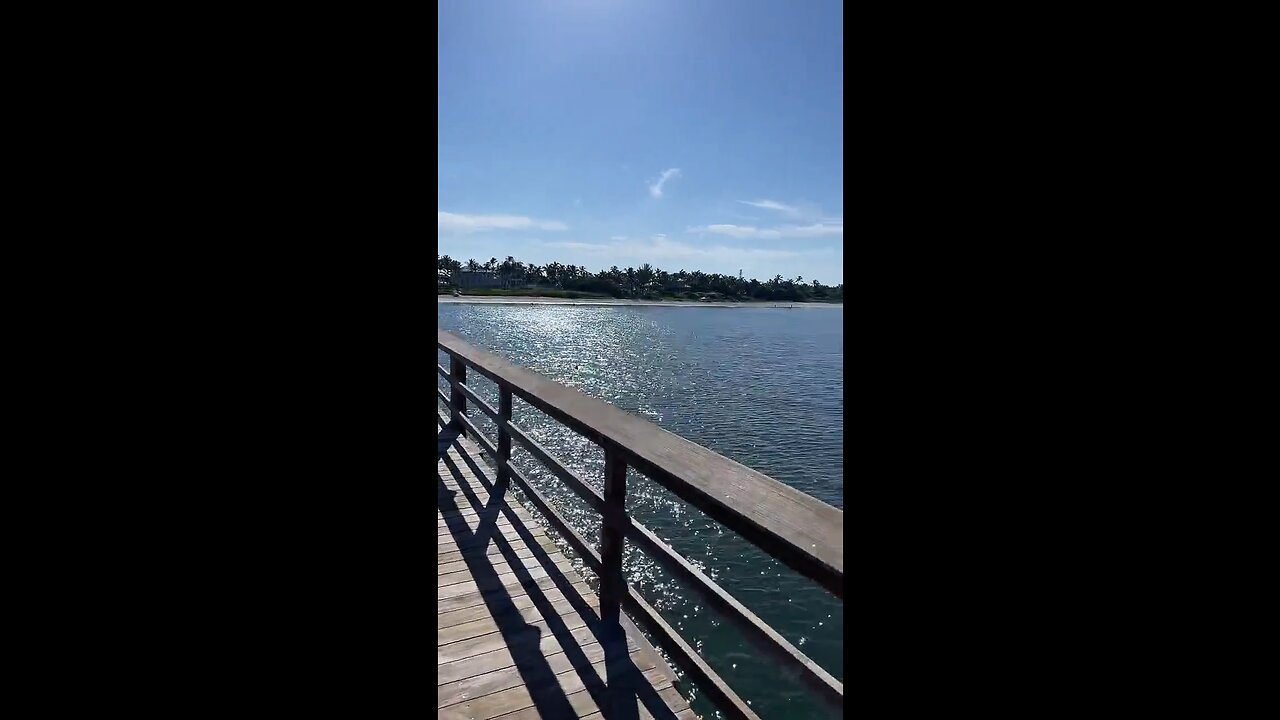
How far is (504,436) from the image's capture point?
9.91 ft

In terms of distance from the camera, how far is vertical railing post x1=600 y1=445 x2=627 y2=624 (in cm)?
187

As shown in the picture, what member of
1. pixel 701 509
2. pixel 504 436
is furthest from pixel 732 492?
pixel 504 436

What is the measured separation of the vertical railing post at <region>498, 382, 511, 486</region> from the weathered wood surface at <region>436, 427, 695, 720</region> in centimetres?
37

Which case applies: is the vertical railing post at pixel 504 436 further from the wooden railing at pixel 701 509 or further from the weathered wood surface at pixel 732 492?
the weathered wood surface at pixel 732 492

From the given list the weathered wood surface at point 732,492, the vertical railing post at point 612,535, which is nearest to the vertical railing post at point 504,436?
the weathered wood surface at point 732,492

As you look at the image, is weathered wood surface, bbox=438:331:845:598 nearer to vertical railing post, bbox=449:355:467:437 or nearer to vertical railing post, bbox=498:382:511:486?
vertical railing post, bbox=498:382:511:486
